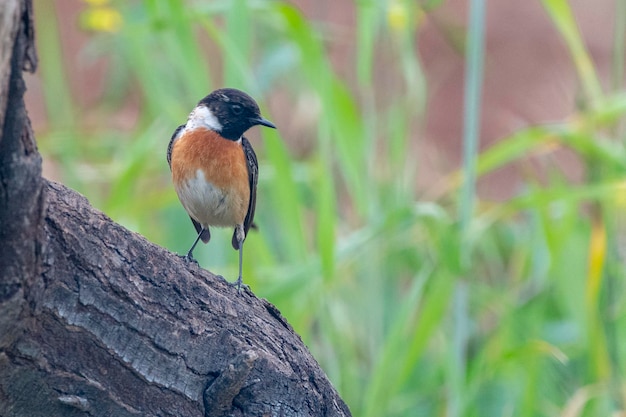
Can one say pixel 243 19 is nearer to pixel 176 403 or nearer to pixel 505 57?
pixel 176 403

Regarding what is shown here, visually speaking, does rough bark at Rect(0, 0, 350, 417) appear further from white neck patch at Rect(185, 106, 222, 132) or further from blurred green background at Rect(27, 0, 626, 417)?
white neck patch at Rect(185, 106, 222, 132)

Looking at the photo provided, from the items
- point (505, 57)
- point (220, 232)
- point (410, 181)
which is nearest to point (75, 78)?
point (505, 57)

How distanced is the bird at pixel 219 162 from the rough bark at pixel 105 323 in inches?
41.8

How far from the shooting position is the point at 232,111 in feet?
12.5

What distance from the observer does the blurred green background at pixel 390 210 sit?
12.8ft

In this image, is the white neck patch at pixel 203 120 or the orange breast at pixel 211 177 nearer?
the orange breast at pixel 211 177

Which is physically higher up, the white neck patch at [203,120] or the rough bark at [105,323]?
the white neck patch at [203,120]

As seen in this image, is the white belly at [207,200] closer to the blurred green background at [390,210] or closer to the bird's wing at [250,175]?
the bird's wing at [250,175]

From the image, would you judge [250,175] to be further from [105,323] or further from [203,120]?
[105,323]

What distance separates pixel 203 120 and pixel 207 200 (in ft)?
1.29

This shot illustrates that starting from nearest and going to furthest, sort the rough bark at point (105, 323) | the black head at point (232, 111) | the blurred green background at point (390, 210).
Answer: the rough bark at point (105, 323) → the black head at point (232, 111) → the blurred green background at point (390, 210)

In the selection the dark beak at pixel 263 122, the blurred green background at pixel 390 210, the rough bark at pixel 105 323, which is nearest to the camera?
the rough bark at pixel 105 323

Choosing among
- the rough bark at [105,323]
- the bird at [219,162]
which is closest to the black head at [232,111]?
the bird at [219,162]

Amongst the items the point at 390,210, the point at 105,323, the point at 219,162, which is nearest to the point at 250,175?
the point at 219,162
